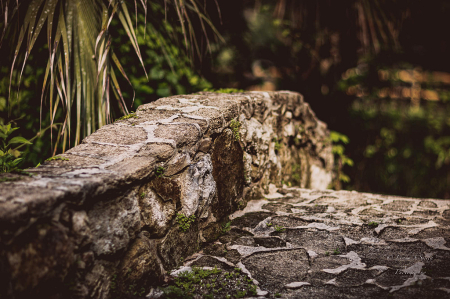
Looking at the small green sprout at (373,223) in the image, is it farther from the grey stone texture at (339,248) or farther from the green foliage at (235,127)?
the green foliage at (235,127)

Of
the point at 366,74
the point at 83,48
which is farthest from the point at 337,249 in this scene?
the point at 366,74

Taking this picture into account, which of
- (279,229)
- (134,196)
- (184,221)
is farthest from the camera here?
(279,229)

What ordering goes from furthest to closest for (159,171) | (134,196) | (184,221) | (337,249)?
(337,249) < (184,221) < (159,171) < (134,196)

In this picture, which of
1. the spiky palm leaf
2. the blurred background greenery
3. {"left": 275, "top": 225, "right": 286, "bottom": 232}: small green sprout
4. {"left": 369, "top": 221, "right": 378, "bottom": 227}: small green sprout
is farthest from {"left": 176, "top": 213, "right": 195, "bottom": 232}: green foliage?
the blurred background greenery

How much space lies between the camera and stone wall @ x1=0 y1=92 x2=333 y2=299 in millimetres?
1065

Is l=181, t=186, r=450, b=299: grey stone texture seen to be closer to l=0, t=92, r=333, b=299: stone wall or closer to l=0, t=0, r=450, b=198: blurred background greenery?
l=0, t=92, r=333, b=299: stone wall

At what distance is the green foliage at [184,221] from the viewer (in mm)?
1729

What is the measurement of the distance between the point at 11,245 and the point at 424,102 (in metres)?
6.91

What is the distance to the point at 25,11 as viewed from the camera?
2.28 metres

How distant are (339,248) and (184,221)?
892mm

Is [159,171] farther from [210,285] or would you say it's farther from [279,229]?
[279,229]

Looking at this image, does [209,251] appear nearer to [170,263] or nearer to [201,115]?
[170,263]

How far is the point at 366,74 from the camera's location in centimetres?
568


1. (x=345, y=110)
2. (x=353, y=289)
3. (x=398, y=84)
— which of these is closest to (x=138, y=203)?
(x=353, y=289)
